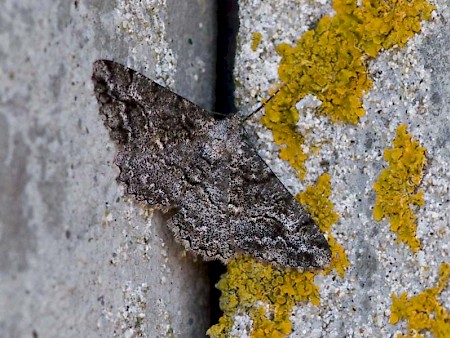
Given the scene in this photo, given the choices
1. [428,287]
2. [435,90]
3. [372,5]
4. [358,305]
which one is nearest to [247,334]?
[358,305]

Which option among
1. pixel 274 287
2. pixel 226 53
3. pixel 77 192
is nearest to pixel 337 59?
pixel 226 53

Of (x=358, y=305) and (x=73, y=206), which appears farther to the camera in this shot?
(x=358, y=305)

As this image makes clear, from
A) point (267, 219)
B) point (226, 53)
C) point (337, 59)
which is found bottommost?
point (267, 219)

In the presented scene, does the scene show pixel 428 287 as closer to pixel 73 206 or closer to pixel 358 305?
pixel 358 305

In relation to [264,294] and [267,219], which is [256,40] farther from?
[264,294]

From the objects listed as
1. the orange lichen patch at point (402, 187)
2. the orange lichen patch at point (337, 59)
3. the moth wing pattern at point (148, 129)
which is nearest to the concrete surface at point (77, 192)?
the moth wing pattern at point (148, 129)

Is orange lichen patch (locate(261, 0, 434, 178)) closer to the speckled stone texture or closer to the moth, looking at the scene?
the speckled stone texture

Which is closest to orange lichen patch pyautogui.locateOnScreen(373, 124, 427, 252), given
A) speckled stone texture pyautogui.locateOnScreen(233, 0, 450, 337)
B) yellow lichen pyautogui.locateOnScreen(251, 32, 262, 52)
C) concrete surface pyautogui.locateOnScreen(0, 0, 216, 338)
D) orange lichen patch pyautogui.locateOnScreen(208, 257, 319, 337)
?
speckled stone texture pyautogui.locateOnScreen(233, 0, 450, 337)
